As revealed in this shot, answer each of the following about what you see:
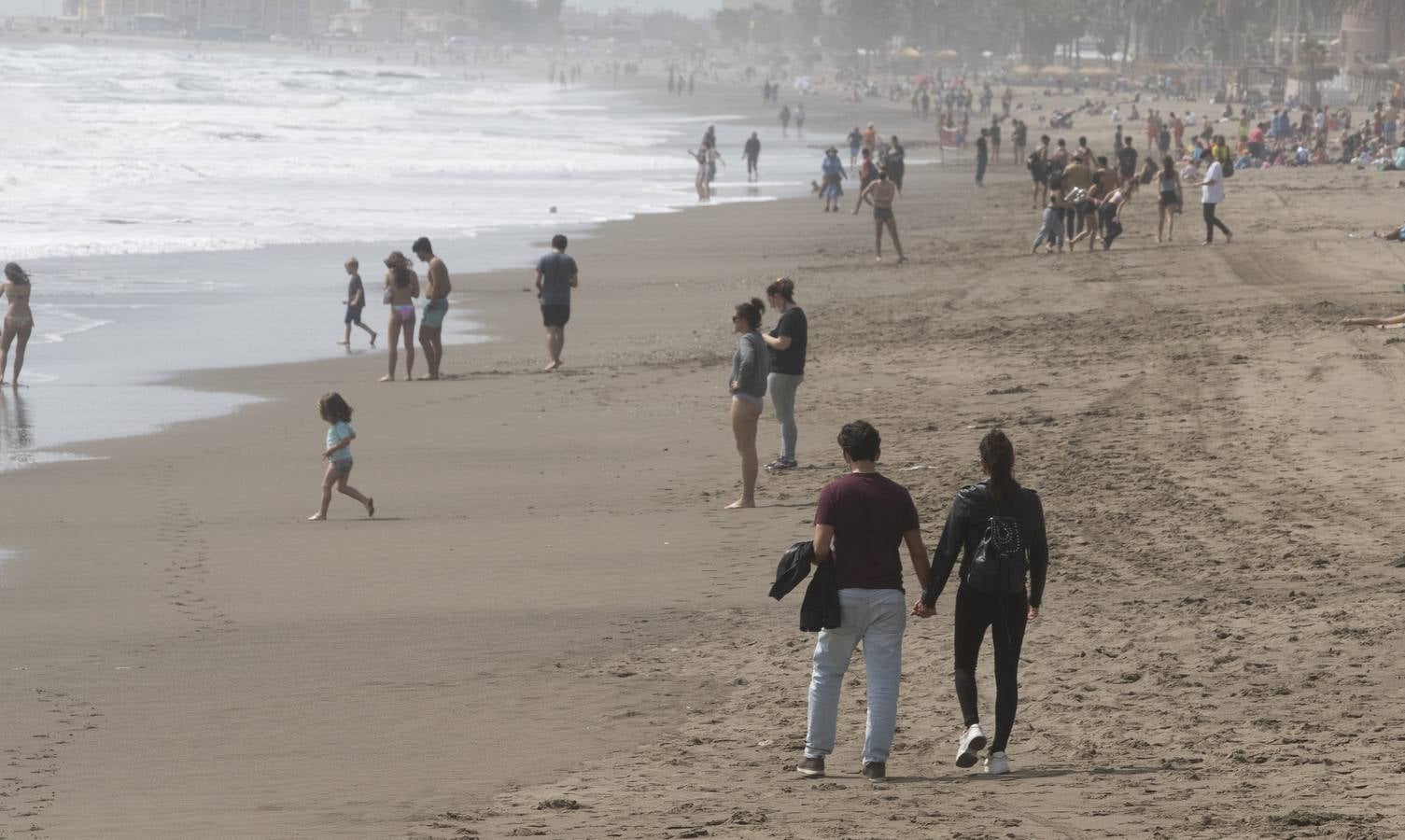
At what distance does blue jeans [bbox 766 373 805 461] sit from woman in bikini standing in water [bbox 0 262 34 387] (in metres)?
8.47

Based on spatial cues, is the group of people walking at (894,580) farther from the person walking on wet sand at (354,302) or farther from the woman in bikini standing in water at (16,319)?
the person walking on wet sand at (354,302)

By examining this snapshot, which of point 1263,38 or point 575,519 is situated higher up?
point 1263,38

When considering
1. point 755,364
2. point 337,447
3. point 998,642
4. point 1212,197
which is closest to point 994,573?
point 998,642

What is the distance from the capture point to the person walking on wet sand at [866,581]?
6879 millimetres

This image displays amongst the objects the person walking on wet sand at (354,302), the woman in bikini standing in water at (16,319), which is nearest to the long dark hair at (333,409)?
the woman in bikini standing in water at (16,319)

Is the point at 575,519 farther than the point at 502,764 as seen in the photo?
Yes

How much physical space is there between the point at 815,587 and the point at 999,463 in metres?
0.84

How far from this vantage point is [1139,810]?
6.42 meters

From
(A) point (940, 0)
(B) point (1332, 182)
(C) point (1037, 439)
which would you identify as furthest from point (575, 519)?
(A) point (940, 0)

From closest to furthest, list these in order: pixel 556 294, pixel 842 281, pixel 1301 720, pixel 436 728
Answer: pixel 1301 720 < pixel 436 728 < pixel 556 294 < pixel 842 281

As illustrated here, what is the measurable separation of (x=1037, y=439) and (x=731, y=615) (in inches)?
193

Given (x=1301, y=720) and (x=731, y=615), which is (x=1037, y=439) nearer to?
(x=731, y=615)

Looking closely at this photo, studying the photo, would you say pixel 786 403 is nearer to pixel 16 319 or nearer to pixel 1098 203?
pixel 16 319

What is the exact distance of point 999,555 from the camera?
6938 mm
